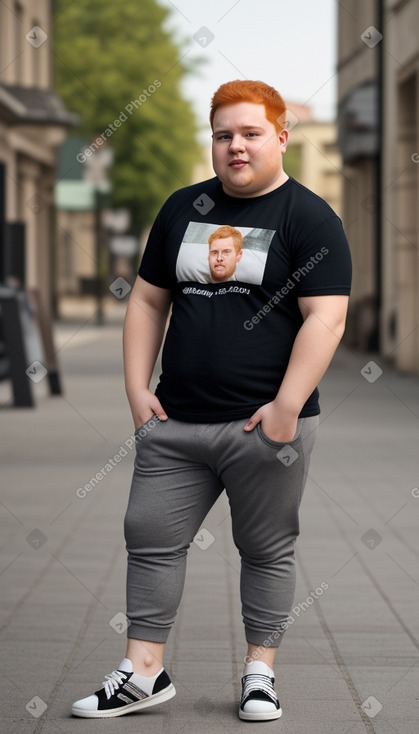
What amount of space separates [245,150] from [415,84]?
17.0 m

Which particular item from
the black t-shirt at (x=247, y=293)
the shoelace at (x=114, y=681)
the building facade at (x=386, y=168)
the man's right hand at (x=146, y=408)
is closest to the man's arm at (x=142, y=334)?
the man's right hand at (x=146, y=408)

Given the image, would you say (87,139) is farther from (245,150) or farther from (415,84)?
(245,150)

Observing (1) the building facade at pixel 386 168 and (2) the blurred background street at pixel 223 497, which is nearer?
(2) the blurred background street at pixel 223 497

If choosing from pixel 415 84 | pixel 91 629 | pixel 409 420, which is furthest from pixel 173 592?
pixel 415 84

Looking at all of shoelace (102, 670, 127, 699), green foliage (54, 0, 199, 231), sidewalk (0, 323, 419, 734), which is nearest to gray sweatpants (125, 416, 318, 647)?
shoelace (102, 670, 127, 699)

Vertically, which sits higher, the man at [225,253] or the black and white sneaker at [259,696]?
the man at [225,253]

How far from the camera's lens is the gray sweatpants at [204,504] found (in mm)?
3910

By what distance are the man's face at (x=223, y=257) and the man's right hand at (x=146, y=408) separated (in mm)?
417

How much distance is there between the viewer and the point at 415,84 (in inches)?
796

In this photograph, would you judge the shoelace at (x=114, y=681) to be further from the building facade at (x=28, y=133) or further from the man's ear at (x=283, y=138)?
the building facade at (x=28, y=133)

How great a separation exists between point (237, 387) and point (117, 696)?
97cm

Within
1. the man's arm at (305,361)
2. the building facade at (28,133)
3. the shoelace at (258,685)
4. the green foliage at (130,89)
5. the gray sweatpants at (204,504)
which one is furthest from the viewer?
the green foliage at (130,89)

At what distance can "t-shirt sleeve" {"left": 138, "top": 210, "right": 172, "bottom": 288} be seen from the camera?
405 centimetres
